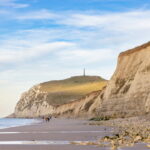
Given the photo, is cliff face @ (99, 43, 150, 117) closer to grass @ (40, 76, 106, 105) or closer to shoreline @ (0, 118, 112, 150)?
shoreline @ (0, 118, 112, 150)

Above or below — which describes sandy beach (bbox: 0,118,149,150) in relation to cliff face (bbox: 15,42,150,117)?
below

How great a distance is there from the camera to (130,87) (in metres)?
48.6

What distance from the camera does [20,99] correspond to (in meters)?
174

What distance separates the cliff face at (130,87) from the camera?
143 ft

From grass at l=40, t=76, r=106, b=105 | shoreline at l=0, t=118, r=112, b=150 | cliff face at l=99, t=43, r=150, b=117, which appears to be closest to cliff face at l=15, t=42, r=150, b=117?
cliff face at l=99, t=43, r=150, b=117

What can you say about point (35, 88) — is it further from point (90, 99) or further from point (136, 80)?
point (136, 80)

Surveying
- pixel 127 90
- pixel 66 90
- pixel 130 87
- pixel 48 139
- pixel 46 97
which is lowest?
pixel 48 139

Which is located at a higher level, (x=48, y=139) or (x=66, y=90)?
(x=66, y=90)

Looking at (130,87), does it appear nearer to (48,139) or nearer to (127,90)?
(127,90)

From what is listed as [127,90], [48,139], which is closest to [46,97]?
[127,90]

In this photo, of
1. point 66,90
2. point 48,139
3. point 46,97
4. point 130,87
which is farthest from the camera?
point 66,90

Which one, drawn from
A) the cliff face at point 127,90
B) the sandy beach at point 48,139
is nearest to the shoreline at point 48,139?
the sandy beach at point 48,139

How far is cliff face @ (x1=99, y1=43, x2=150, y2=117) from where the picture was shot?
43562 millimetres

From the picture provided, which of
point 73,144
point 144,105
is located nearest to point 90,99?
point 144,105
